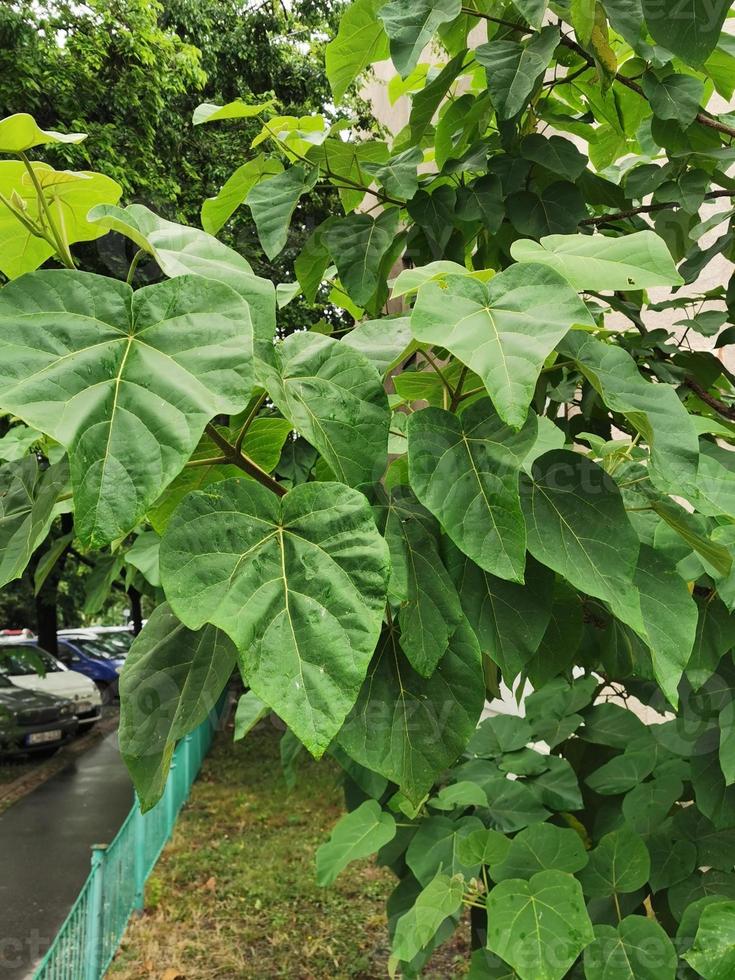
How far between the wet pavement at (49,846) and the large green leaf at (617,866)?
387 centimetres

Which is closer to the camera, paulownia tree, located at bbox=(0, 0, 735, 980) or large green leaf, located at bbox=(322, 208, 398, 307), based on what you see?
paulownia tree, located at bbox=(0, 0, 735, 980)

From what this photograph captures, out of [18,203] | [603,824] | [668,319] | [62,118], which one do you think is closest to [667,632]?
[18,203]

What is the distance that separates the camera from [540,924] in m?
1.46

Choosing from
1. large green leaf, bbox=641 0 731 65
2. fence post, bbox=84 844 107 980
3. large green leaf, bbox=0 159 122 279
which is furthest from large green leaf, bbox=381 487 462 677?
fence post, bbox=84 844 107 980

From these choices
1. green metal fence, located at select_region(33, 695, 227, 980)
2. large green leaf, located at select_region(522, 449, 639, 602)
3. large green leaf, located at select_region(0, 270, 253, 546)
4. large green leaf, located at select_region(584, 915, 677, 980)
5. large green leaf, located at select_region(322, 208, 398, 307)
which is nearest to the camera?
large green leaf, located at select_region(0, 270, 253, 546)

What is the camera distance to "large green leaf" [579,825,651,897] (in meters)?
1.51

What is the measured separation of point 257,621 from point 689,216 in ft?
4.54

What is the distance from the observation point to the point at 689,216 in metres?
1.64

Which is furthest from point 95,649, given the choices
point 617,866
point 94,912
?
point 617,866

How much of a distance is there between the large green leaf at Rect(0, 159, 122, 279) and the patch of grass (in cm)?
246

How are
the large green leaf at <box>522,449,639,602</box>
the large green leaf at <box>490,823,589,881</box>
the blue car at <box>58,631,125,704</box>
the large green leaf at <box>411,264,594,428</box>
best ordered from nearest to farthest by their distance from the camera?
the large green leaf at <box>411,264,594,428</box>
the large green leaf at <box>522,449,639,602</box>
the large green leaf at <box>490,823,589,881</box>
the blue car at <box>58,631,125,704</box>

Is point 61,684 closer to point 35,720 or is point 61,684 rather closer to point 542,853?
point 35,720

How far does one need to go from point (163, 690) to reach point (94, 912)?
11.2 ft

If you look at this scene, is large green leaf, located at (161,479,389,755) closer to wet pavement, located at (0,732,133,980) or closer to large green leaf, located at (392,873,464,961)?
large green leaf, located at (392,873,464,961)
